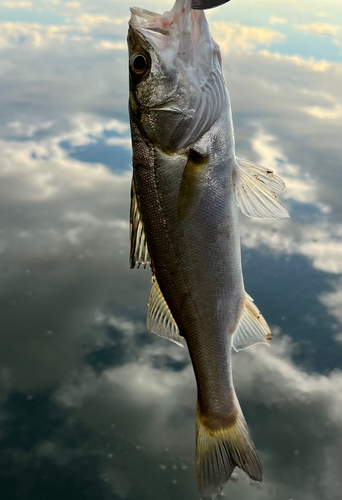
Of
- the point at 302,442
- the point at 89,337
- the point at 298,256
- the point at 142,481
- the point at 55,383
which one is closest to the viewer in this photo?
the point at 142,481

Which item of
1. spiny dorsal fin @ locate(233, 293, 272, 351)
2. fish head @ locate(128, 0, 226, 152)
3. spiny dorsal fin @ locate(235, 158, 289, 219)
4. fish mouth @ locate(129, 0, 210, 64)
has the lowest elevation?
spiny dorsal fin @ locate(233, 293, 272, 351)

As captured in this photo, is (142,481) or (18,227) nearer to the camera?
(142,481)

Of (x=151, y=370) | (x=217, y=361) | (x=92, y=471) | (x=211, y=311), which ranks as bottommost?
(x=92, y=471)

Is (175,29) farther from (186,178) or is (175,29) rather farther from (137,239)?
A: (137,239)

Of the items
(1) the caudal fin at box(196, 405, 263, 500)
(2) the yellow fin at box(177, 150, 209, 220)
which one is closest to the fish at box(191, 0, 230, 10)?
(2) the yellow fin at box(177, 150, 209, 220)

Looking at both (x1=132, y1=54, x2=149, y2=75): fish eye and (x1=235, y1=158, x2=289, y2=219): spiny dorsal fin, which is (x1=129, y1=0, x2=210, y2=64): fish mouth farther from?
(x1=235, y1=158, x2=289, y2=219): spiny dorsal fin

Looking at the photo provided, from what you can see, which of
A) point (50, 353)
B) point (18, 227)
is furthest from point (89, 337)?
point (18, 227)

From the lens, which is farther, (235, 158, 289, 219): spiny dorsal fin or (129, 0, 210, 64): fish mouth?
(235, 158, 289, 219): spiny dorsal fin

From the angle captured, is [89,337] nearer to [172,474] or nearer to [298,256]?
[172,474]
